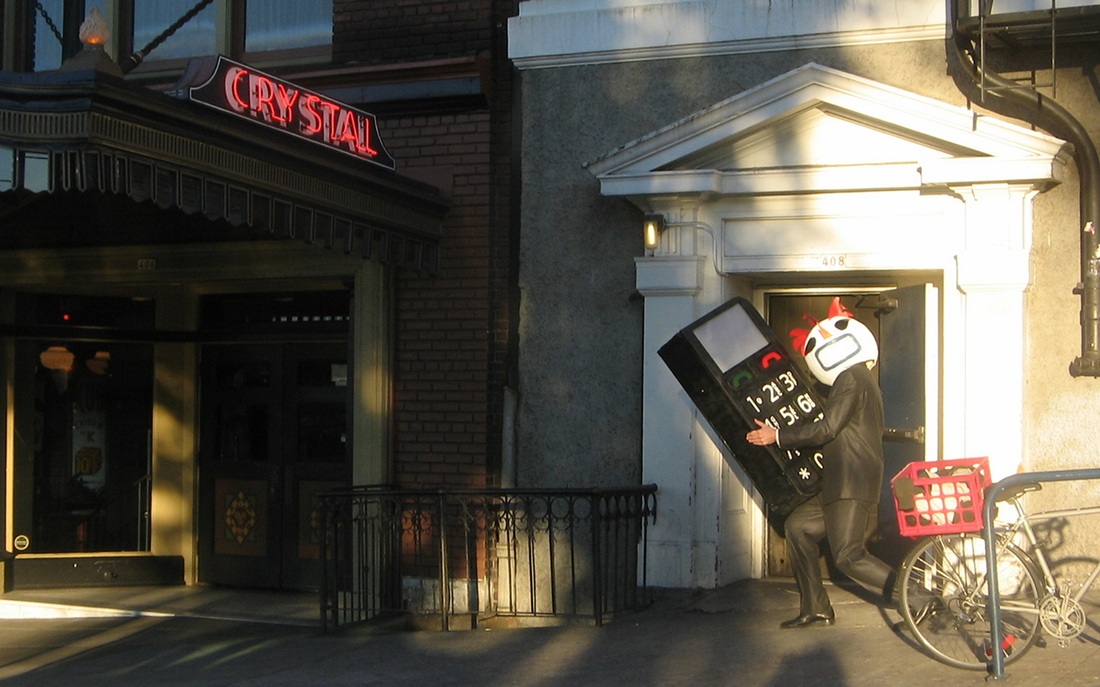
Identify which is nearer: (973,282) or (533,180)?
(973,282)

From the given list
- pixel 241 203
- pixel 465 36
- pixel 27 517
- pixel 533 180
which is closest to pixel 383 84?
pixel 465 36

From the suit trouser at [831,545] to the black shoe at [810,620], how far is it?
0.02m

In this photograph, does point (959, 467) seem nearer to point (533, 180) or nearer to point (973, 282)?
point (973, 282)

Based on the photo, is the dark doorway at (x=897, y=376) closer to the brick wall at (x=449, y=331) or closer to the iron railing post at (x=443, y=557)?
the brick wall at (x=449, y=331)

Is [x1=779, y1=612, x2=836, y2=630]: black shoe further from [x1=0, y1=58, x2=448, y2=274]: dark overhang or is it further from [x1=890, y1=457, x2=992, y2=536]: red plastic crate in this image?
[x1=0, y1=58, x2=448, y2=274]: dark overhang

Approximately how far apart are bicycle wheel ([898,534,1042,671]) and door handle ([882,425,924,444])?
194cm

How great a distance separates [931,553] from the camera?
22.4 feet

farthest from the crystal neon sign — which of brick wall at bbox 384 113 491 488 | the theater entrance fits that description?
the theater entrance

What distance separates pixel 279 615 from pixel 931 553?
5414 mm

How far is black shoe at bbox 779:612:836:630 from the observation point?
300 inches

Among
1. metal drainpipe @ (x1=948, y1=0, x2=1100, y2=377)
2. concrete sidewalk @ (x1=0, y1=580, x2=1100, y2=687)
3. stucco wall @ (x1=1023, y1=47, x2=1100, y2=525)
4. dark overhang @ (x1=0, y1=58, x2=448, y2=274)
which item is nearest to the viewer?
dark overhang @ (x1=0, y1=58, x2=448, y2=274)

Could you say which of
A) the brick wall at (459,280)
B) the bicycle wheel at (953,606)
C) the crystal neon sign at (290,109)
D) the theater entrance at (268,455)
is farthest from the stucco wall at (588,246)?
the bicycle wheel at (953,606)

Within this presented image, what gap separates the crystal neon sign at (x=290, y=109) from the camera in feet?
23.9

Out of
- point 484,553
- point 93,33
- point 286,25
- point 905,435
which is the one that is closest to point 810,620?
point 905,435
